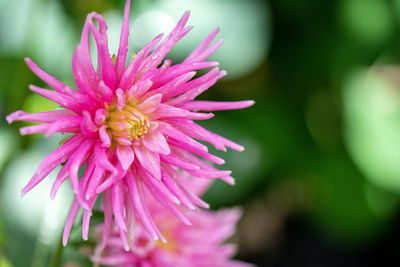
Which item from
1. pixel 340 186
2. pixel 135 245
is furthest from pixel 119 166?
pixel 340 186

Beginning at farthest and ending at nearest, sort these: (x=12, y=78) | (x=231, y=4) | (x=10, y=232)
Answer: (x=231, y=4) < (x=12, y=78) < (x=10, y=232)

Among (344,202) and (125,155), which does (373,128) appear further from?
(125,155)

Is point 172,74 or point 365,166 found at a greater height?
point 172,74

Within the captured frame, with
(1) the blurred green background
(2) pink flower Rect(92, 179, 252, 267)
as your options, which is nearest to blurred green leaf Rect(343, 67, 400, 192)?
(1) the blurred green background

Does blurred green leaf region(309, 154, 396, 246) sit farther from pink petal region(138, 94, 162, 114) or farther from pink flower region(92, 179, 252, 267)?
pink petal region(138, 94, 162, 114)

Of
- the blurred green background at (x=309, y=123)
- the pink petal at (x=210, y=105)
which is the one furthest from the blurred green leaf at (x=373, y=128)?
the pink petal at (x=210, y=105)

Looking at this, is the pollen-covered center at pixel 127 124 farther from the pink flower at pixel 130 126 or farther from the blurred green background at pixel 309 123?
the blurred green background at pixel 309 123

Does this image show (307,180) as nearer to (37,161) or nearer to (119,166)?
(37,161)
